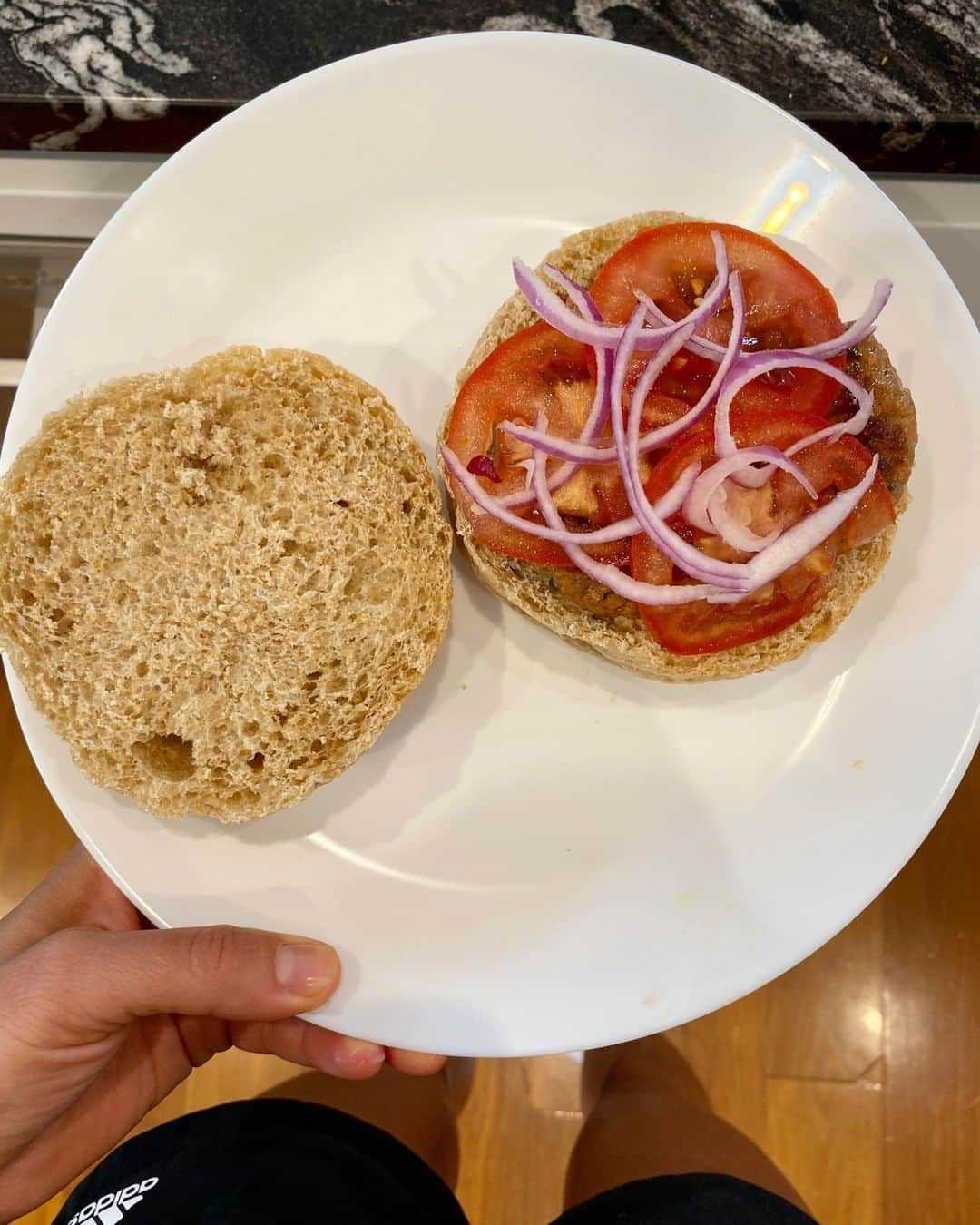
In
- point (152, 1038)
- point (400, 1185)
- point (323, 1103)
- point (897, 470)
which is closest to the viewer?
point (897, 470)

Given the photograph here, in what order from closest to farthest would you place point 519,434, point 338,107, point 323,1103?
point 519,434 < point 338,107 < point 323,1103

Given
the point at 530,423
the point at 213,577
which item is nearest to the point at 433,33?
the point at 530,423

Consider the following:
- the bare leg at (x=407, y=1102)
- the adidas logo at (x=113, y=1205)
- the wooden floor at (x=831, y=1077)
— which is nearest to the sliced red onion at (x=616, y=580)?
the wooden floor at (x=831, y=1077)

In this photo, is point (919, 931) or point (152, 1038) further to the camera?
point (919, 931)

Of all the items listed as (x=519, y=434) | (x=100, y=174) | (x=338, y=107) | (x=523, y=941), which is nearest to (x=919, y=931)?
(x=523, y=941)

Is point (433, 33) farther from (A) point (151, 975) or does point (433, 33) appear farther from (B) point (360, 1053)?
(B) point (360, 1053)

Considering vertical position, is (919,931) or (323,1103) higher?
(919,931)

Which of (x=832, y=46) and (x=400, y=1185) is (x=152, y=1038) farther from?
(x=832, y=46)

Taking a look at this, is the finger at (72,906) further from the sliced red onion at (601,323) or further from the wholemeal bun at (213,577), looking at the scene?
the sliced red onion at (601,323)
